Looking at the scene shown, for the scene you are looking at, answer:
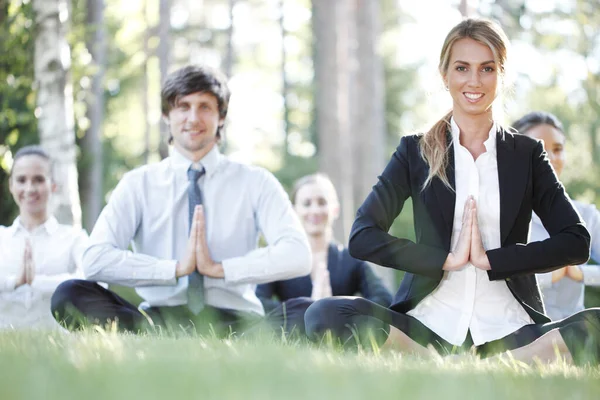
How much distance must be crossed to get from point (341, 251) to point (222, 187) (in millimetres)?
2085

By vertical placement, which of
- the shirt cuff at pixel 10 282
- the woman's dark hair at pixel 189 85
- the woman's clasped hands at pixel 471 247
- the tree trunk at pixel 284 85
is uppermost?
the tree trunk at pixel 284 85

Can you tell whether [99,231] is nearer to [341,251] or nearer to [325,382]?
[341,251]

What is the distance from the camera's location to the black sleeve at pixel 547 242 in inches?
172

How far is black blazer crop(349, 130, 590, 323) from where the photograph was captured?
175 inches

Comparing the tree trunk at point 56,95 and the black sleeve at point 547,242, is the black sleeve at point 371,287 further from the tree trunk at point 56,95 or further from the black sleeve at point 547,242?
the tree trunk at point 56,95

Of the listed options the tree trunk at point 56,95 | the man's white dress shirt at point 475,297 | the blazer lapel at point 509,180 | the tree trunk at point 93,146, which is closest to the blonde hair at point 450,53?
the man's white dress shirt at point 475,297

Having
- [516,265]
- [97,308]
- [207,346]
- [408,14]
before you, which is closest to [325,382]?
[207,346]

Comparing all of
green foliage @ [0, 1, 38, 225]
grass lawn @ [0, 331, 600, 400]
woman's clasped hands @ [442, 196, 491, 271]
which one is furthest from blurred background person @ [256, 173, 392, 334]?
grass lawn @ [0, 331, 600, 400]

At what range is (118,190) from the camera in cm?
618

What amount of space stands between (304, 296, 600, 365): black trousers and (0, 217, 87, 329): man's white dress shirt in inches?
104

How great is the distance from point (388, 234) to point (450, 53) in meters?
1.10

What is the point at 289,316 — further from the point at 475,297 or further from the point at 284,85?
the point at 284,85

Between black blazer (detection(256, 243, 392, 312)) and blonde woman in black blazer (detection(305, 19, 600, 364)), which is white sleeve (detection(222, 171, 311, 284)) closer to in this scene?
blonde woman in black blazer (detection(305, 19, 600, 364))

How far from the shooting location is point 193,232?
568cm
